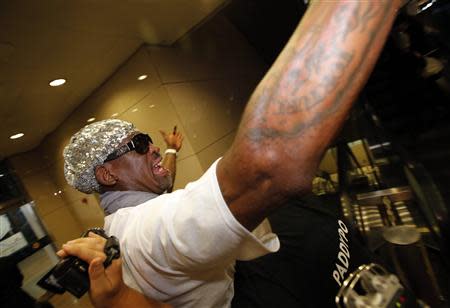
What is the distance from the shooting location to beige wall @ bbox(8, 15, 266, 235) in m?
3.24

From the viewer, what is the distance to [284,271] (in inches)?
39.9

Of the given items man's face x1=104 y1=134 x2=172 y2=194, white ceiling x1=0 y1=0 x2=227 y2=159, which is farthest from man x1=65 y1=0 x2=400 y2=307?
white ceiling x1=0 y1=0 x2=227 y2=159

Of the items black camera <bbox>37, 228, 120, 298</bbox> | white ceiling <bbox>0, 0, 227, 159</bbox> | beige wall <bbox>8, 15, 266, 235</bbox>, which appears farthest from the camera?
beige wall <bbox>8, 15, 266, 235</bbox>

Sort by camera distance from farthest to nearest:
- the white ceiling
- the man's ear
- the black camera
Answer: the white ceiling < the man's ear < the black camera

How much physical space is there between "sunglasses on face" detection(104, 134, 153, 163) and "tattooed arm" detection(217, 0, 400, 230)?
3.40 feet

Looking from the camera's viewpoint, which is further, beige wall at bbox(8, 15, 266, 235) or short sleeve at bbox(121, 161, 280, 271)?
beige wall at bbox(8, 15, 266, 235)

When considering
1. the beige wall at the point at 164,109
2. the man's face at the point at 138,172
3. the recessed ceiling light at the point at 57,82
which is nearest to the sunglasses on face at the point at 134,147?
the man's face at the point at 138,172

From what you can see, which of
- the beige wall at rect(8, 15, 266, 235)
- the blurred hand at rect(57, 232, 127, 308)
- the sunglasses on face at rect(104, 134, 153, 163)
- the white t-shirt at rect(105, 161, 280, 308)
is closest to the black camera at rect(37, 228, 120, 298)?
the blurred hand at rect(57, 232, 127, 308)

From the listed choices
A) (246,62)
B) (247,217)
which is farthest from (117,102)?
(247,217)

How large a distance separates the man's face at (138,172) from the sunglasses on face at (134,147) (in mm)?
15

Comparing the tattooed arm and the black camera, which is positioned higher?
the tattooed arm

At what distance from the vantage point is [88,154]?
1.35m

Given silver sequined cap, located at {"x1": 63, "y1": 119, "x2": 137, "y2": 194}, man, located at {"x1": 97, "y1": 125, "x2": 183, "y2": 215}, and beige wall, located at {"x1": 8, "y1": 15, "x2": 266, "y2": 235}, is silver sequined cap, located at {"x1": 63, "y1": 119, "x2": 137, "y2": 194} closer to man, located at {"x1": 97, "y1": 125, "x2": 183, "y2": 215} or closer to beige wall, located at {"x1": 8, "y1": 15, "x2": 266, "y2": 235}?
man, located at {"x1": 97, "y1": 125, "x2": 183, "y2": 215}

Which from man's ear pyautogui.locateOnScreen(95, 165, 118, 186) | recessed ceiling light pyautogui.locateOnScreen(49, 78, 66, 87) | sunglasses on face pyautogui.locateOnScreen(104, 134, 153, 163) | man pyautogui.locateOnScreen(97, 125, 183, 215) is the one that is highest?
recessed ceiling light pyautogui.locateOnScreen(49, 78, 66, 87)
